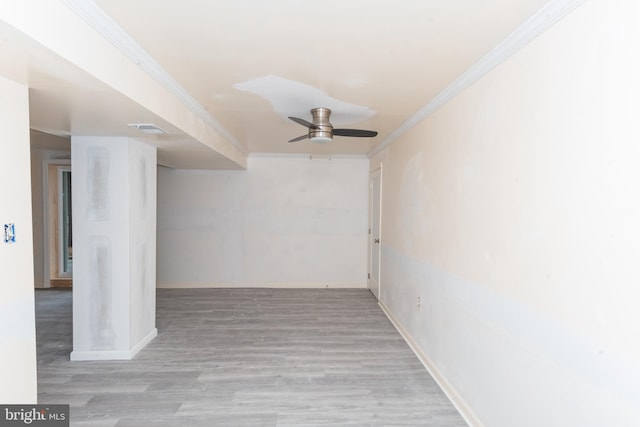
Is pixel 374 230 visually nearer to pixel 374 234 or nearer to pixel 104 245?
pixel 374 234

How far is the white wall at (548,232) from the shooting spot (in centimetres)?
120

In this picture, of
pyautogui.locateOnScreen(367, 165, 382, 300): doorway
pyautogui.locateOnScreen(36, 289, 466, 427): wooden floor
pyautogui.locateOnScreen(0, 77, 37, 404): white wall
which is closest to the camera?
pyautogui.locateOnScreen(0, 77, 37, 404): white wall

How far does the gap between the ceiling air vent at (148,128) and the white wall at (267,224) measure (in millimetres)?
3074

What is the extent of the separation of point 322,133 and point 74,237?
2.56 m

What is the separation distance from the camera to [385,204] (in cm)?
477

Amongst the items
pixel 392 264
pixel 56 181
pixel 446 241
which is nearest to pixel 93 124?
pixel 446 241

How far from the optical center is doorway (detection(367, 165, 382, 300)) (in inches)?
207

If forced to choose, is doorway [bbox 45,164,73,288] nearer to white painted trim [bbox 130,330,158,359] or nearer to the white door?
white painted trim [bbox 130,330,158,359]

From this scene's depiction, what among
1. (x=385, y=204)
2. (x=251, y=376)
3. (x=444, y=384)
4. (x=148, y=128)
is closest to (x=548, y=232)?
(x=444, y=384)

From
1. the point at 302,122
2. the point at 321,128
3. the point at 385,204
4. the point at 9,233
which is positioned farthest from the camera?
the point at 385,204

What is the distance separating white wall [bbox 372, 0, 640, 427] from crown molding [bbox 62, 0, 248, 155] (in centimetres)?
212

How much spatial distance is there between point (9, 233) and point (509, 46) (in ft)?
9.30

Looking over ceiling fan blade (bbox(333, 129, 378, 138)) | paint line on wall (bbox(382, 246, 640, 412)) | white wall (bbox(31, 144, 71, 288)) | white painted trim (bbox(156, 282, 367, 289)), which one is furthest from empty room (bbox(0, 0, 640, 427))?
white painted trim (bbox(156, 282, 367, 289))

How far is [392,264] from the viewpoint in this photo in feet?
14.3
